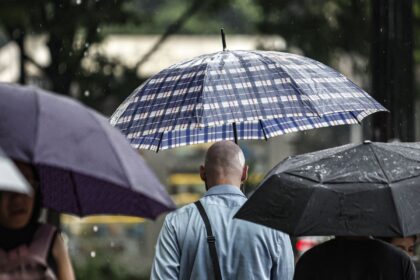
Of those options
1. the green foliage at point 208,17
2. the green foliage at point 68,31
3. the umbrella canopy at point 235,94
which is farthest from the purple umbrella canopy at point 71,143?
the green foliage at point 208,17

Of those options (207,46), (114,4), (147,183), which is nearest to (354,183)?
(147,183)

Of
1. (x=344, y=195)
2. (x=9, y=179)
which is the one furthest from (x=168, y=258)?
(x=9, y=179)

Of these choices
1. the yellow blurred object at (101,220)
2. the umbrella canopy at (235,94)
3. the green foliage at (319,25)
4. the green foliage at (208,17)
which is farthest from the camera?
the yellow blurred object at (101,220)

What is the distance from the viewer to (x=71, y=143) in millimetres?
3807

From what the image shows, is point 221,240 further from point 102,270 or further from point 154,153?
point 154,153

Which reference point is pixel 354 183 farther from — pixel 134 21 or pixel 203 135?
pixel 134 21

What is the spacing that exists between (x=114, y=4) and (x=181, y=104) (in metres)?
7.27

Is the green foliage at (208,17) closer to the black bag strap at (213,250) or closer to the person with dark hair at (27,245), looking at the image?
the black bag strap at (213,250)

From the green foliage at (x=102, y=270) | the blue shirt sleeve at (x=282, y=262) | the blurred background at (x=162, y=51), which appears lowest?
the green foliage at (x=102, y=270)

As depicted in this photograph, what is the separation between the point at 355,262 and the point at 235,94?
1226 mm

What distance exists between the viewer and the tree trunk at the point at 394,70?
998 centimetres

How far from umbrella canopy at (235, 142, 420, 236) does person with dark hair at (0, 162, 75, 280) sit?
1.29 meters

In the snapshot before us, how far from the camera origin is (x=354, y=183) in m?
5.26

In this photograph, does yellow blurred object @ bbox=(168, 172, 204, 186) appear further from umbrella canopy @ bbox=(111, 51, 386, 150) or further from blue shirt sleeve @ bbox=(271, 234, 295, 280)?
blue shirt sleeve @ bbox=(271, 234, 295, 280)
